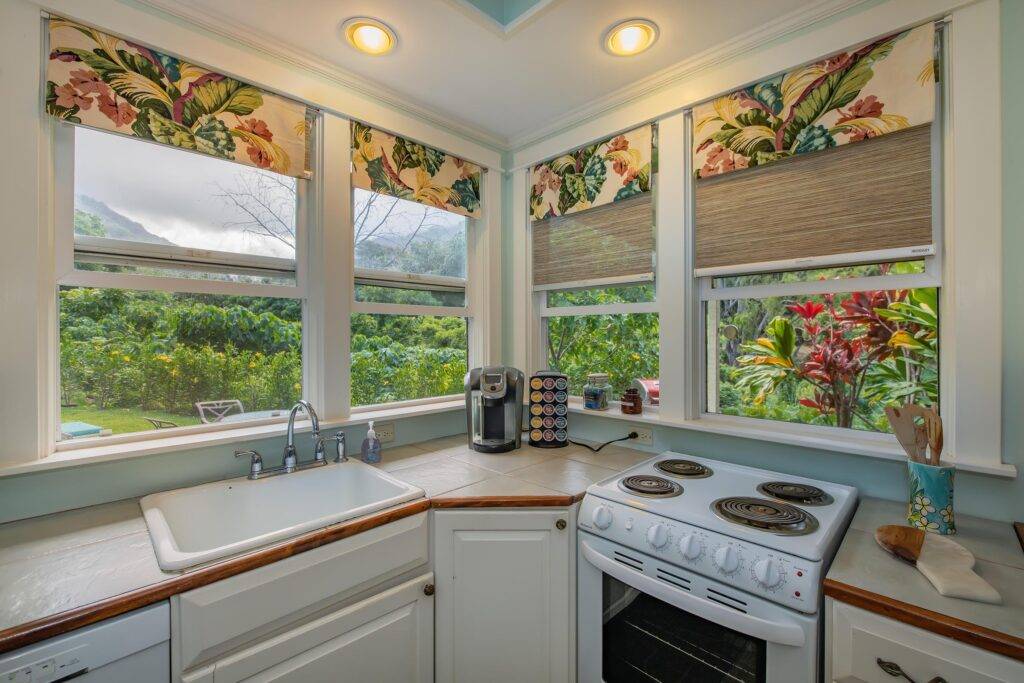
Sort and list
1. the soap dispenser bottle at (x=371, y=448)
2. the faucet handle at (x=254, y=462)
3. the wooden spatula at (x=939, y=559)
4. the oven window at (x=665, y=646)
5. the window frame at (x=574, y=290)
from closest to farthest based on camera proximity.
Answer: the wooden spatula at (x=939, y=559) → the oven window at (x=665, y=646) → the faucet handle at (x=254, y=462) → the soap dispenser bottle at (x=371, y=448) → the window frame at (x=574, y=290)

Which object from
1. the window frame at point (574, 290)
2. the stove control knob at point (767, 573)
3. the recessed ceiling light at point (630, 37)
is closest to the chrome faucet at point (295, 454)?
the window frame at point (574, 290)

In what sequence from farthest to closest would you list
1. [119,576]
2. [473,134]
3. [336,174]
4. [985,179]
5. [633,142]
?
[473,134] < [633,142] < [336,174] < [985,179] < [119,576]

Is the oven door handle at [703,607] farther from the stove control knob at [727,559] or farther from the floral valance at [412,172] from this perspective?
the floral valance at [412,172]

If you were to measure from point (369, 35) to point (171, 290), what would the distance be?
46.8 inches

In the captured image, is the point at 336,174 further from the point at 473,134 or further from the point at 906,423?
the point at 906,423

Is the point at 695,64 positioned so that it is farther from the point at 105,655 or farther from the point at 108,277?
the point at 105,655

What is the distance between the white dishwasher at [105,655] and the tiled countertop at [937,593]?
148 centimetres

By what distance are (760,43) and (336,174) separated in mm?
1767

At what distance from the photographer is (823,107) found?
4.91 ft

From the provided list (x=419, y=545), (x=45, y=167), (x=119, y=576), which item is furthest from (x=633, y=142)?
(x=119, y=576)

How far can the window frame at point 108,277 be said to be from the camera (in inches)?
53.1

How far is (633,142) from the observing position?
2014mm

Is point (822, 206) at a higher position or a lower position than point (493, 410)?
higher

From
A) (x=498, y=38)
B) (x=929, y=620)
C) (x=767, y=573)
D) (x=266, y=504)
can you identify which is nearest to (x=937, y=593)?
(x=929, y=620)
